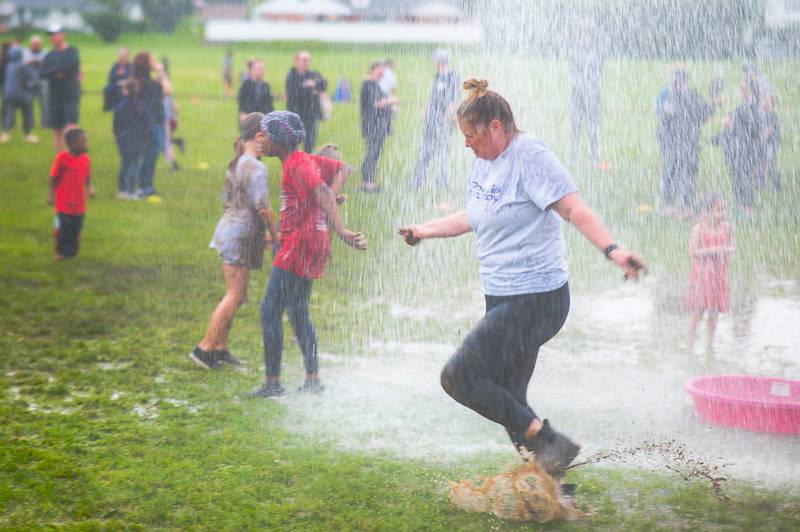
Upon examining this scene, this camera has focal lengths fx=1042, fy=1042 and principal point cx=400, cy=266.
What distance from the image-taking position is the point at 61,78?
16359 mm

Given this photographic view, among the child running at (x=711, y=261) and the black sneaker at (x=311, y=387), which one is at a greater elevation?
the child running at (x=711, y=261)

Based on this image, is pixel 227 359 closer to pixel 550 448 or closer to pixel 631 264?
pixel 550 448

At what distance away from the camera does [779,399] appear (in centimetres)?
609

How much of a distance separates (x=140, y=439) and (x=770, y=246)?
8189 mm

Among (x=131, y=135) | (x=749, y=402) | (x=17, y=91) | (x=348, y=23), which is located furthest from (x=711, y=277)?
(x=348, y=23)

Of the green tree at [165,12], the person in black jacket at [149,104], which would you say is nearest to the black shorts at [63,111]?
the person in black jacket at [149,104]

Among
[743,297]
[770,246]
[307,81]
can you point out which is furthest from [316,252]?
[307,81]

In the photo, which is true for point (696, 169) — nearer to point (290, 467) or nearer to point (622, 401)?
point (622, 401)

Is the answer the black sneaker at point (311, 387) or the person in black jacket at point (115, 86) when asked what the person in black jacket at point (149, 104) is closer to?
the person in black jacket at point (115, 86)

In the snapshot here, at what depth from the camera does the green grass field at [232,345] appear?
4727 mm

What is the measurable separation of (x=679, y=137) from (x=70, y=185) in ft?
25.4

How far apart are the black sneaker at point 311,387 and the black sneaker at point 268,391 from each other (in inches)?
5.1

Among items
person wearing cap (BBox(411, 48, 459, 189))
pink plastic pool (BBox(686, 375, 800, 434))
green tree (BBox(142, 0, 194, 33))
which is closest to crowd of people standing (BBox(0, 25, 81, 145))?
person wearing cap (BBox(411, 48, 459, 189))

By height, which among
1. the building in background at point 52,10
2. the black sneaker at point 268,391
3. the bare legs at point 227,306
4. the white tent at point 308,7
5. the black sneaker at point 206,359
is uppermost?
the building in background at point 52,10
